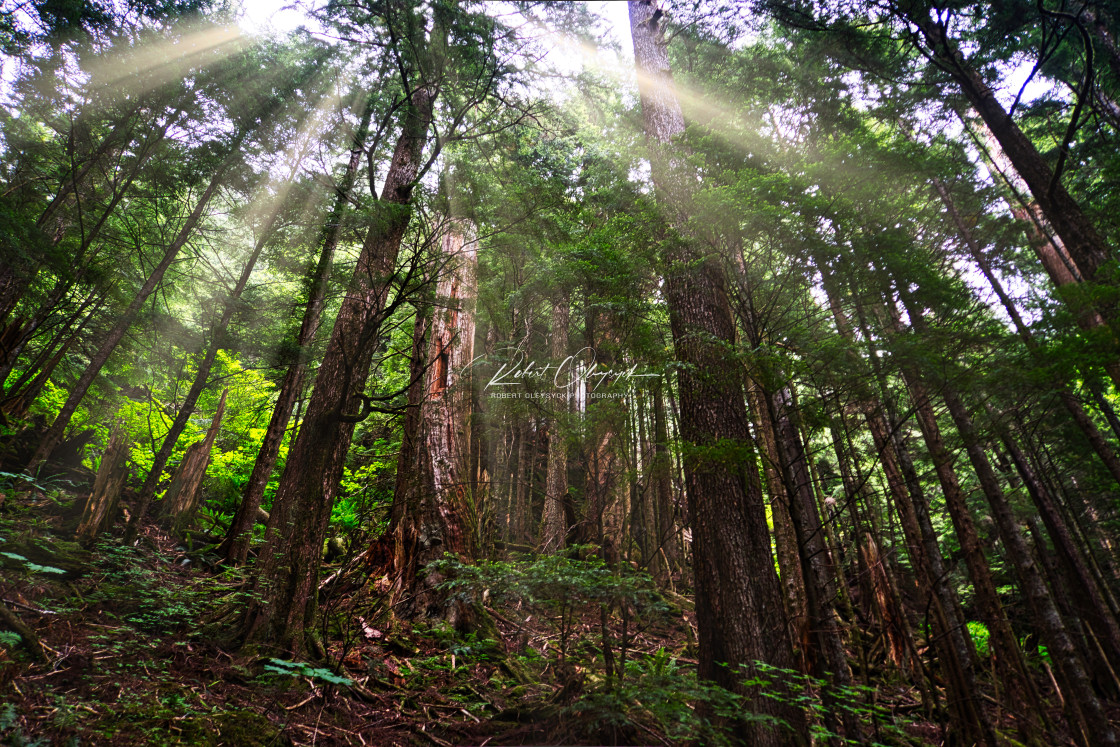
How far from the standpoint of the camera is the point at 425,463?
21.2 feet

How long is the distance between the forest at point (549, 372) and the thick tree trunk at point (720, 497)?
0.12ft

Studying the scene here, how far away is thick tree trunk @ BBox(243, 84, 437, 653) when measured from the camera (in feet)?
12.9

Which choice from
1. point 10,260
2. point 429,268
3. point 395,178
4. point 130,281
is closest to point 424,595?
point 429,268

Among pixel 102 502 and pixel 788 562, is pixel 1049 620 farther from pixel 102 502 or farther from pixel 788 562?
pixel 102 502

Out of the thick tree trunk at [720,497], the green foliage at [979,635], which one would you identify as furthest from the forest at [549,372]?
the green foliage at [979,635]

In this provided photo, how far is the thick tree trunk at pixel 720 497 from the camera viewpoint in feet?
12.9

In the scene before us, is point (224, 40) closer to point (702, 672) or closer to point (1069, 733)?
point (702, 672)

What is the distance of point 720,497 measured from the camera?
14.8 ft

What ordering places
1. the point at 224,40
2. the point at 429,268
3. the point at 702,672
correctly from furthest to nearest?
the point at 224,40
the point at 429,268
the point at 702,672

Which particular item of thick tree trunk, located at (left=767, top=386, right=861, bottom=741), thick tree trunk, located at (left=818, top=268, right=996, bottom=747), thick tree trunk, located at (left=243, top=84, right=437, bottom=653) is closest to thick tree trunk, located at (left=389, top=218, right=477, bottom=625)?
thick tree trunk, located at (left=243, top=84, right=437, bottom=653)

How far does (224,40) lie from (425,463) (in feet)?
27.1

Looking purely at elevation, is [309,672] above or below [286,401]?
below

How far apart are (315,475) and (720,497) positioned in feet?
12.4

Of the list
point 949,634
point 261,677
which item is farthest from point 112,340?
point 949,634
